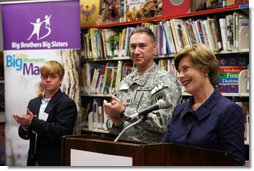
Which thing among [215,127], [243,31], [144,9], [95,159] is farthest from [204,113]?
[144,9]

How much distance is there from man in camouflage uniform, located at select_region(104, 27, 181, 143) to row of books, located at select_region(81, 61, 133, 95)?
1.33 m

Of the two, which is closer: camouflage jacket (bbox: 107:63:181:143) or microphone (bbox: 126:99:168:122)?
microphone (bbox: 126:99:168:122)

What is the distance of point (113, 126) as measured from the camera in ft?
7.34

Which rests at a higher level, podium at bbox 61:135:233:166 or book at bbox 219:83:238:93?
book at bbox 219:83:238:93

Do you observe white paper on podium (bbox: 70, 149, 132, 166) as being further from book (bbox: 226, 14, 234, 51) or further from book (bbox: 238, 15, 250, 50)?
book (bbox: 226, 14, 234, 51)

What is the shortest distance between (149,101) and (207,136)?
65 cm

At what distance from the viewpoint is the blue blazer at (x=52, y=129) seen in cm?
284

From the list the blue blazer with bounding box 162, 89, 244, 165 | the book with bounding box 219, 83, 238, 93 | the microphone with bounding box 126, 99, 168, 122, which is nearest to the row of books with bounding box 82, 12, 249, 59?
the book with bounding box 219, 83, 238, 93

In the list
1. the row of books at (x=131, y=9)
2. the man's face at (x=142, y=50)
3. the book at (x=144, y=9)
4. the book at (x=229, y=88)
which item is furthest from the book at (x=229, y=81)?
the book at (x=144, y=9)

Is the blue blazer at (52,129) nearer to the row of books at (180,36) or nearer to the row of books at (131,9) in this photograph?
the row of books at (180,36)

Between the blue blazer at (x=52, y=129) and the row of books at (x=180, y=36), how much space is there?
3.07 ft

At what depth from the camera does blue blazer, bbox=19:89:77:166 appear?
2.84m

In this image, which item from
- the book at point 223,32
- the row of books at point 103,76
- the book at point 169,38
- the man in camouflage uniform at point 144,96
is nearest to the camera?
the man in camouflage uniform at point 144,96

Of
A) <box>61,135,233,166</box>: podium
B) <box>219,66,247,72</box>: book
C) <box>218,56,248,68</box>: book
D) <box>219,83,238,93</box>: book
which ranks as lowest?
<box>61,135,233,166</box>: podium
